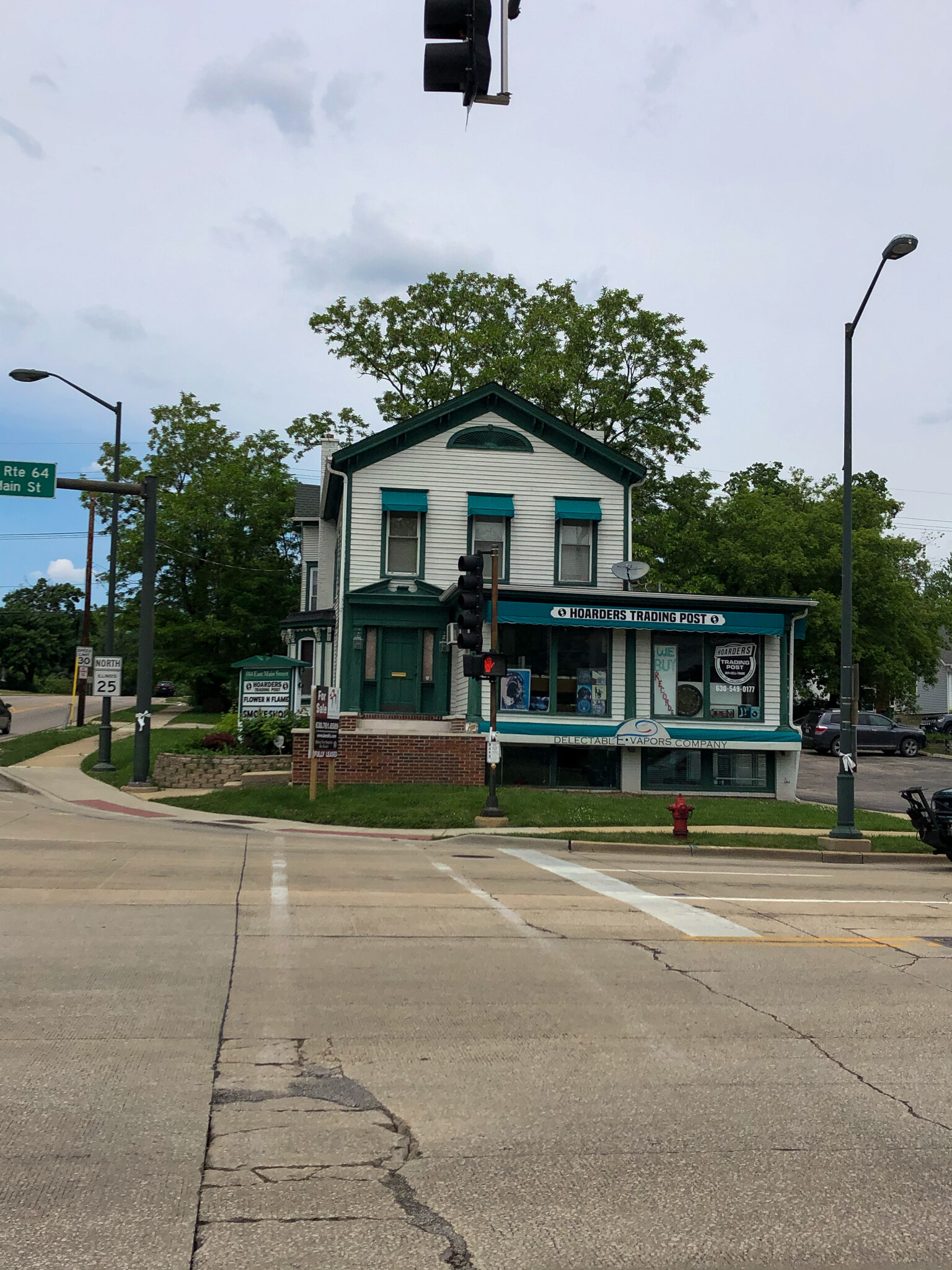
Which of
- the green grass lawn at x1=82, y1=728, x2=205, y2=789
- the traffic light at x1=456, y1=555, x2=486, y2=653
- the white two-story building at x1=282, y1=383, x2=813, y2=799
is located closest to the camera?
the traffic light at x1=456, y1=555, x2=486, y2=653

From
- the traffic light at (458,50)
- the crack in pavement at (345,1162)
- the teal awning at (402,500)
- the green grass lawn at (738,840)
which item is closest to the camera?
the crack in pavement at (345,1162)

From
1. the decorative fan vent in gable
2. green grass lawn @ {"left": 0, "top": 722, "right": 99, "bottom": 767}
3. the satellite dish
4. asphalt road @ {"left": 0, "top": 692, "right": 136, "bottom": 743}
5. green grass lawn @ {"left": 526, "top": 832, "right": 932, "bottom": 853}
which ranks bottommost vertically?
green grass lawn @ {"left": 526, "top": 832, "right": 932, "bottom": 853}

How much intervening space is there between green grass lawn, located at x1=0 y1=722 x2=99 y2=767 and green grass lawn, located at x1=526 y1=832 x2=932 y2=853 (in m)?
18.1

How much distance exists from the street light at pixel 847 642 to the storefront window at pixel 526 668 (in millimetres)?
7448

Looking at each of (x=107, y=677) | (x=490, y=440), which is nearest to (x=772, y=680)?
(x=490, y=440)

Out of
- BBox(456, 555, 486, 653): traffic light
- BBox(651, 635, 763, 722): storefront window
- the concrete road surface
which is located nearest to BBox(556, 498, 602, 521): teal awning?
BBox(651, 635, 763, 722): storefront window

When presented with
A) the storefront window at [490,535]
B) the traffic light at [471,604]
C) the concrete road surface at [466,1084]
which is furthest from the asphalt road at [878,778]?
the concrete road surface at [466,1084]

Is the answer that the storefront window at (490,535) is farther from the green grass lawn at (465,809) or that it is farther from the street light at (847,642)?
the street light at (847,642)

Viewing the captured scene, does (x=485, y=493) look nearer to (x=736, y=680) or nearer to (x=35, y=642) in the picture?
(x=736, y=680)

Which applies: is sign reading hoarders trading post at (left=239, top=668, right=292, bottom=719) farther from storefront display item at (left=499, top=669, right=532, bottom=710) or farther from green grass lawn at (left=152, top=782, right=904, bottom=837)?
storefront display item at (left=499, top=669, right=532, bottom=710)

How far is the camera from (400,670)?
27.3 meters

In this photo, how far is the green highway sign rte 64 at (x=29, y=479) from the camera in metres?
21.3

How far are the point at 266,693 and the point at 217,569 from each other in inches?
908

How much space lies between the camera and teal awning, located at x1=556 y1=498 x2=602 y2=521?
28.1 metres
